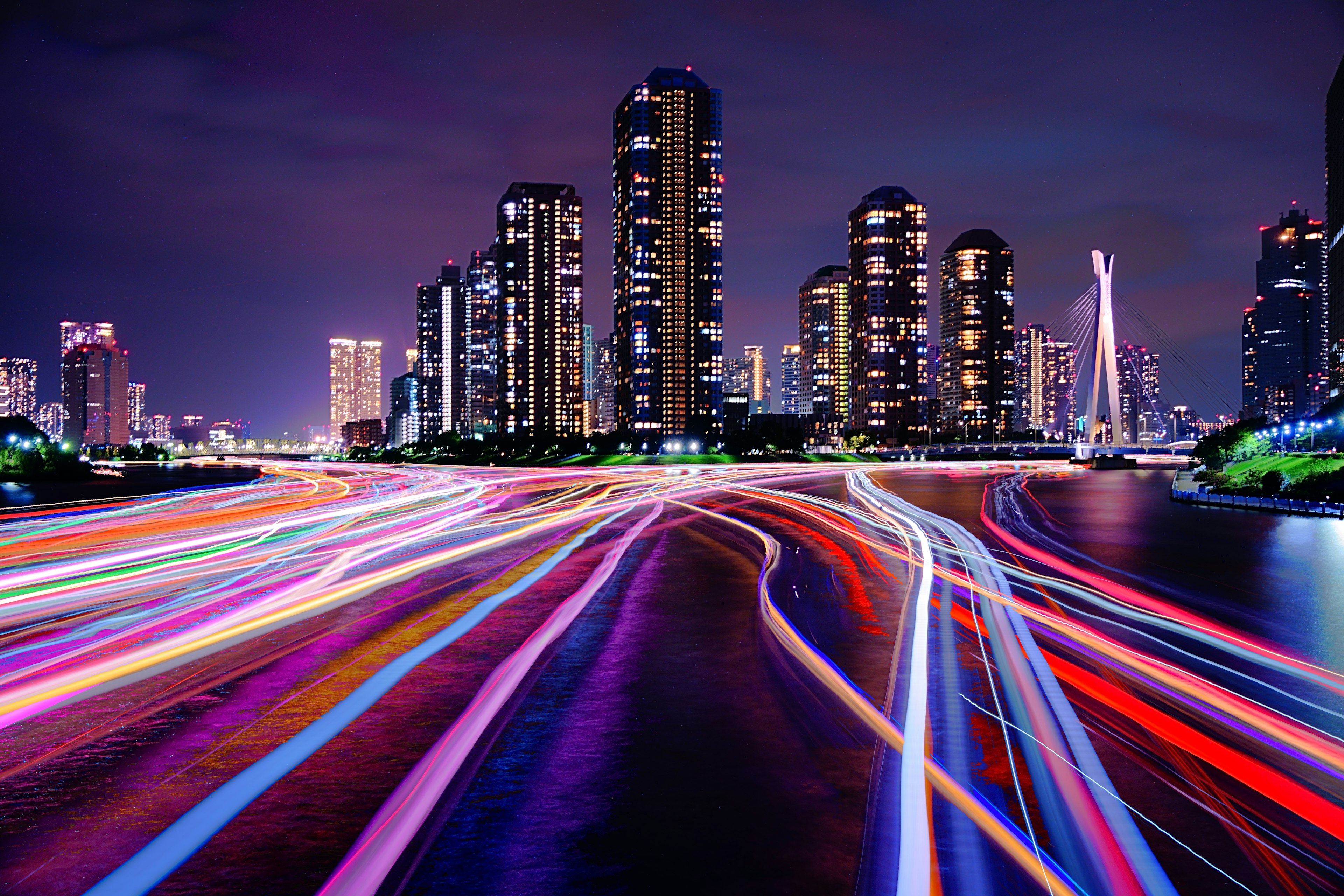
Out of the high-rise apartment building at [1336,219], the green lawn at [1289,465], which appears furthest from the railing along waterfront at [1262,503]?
the high-rise apartment building at [1336,219]

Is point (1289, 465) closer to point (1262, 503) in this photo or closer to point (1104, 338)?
point (1262, 503)

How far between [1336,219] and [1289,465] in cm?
14767

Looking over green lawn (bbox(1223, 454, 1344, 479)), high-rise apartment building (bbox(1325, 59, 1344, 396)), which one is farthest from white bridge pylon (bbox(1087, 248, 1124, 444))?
high-rise apartment building (bbox(1325, 59, 1344, 396))

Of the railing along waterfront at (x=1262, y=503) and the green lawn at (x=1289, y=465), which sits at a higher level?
the green lawn at (x=1289, y=465)

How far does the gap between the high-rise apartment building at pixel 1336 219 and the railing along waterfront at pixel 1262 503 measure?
126 meters

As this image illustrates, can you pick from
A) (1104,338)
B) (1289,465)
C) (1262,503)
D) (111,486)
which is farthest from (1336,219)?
(111,486)

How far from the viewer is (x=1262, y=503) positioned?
28.2m

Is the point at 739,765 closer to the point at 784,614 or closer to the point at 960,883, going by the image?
the point at 960,883

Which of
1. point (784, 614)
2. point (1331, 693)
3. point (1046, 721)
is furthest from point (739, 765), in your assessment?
point (1331, 693)

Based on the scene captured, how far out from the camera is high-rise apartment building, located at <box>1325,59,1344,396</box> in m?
135

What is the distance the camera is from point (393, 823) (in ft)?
16.4

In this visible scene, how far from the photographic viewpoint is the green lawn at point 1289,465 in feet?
103

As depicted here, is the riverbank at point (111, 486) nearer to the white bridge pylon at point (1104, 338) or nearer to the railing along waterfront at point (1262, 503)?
the railing along waterfront at point (1262, 503)

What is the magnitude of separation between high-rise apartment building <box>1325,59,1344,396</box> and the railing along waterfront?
125536mm
